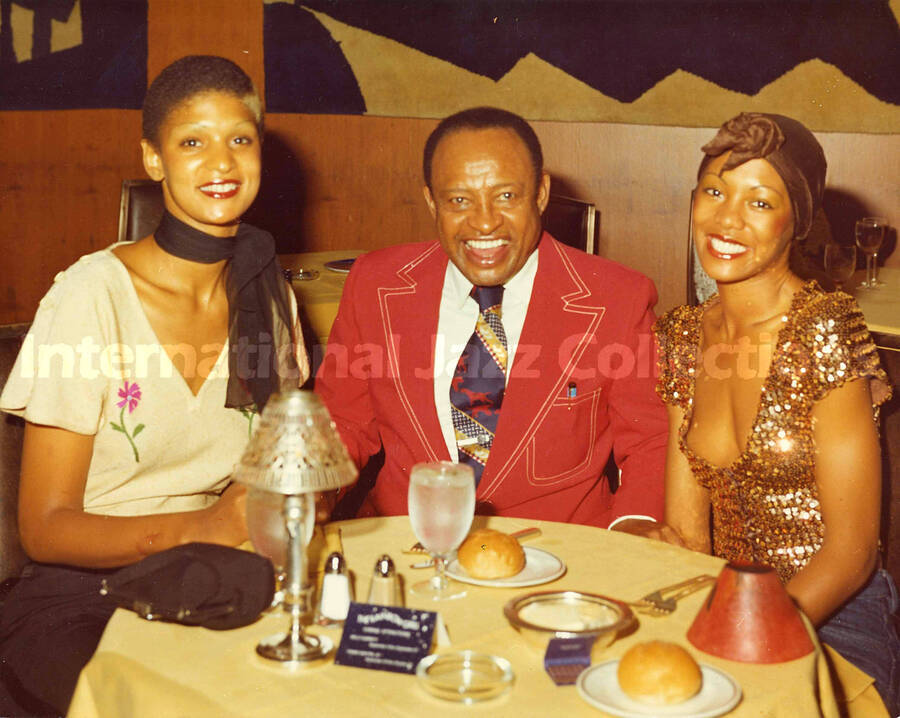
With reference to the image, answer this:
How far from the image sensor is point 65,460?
1892 mm

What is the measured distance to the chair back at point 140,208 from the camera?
328cm

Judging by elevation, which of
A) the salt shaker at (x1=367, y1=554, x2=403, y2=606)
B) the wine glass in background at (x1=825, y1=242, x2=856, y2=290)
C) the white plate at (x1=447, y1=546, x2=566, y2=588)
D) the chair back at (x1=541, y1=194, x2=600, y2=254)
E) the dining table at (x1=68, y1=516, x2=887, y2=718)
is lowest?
the dining table at (x1=68, y1=516, x2=887, y2=718)

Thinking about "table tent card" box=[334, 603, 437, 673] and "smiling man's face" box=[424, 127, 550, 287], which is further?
"smiling man's face" box=[424, 127, 550, 287]

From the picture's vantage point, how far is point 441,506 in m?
1.39

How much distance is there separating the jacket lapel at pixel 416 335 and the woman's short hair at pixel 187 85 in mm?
570

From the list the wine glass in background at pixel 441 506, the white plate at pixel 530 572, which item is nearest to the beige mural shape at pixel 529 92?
the white plate at pixel 530 572

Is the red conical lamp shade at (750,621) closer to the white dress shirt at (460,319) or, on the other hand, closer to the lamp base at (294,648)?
the lamp base at (294,648)

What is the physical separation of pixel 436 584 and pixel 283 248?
3.92m

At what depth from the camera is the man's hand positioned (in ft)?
6.43

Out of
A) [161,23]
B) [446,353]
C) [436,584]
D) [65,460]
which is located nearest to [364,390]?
[446,353]

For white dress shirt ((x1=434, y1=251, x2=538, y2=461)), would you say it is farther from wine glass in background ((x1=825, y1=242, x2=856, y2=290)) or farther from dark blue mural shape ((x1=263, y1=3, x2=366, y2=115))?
dark blue mural shape ((x1=263, y1=3, x2=366, y2=115))

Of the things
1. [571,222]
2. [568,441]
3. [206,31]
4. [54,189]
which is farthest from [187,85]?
[206,31]

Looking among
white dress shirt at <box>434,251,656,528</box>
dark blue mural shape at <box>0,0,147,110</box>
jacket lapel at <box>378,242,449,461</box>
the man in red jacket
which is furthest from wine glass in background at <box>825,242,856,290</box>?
dark blue mural shape at <box>0,0,147,110</box>

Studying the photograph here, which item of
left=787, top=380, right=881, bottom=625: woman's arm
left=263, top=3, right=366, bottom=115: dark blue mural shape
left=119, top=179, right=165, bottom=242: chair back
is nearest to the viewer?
left=787, top=380, right=881, bottom=625: woman's arm
